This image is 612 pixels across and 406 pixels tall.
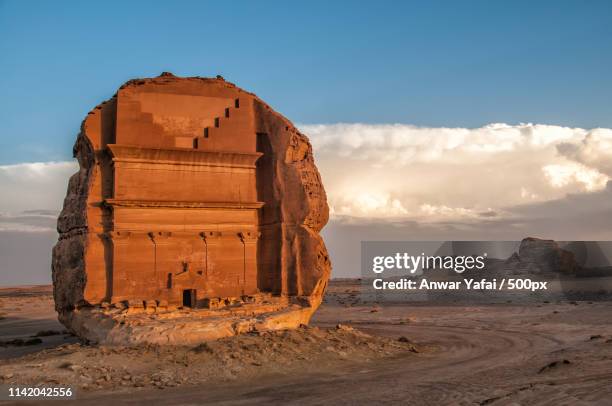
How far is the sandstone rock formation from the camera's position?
18734mm

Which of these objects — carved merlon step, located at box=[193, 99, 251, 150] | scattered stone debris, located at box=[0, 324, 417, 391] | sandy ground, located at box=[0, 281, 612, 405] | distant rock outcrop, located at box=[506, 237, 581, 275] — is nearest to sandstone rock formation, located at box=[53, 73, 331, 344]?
carved merlon step, located at box=[193, 99, 251, 150]

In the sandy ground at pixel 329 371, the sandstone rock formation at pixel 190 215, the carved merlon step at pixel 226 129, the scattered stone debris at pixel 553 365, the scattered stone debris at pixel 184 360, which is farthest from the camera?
the carved merlon step at pixel 226 129

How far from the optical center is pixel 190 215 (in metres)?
19.8

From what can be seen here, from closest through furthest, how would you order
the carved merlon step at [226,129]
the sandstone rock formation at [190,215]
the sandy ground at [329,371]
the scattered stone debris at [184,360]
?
the sandy ground at [329,371], the scattered stone debris at [184,360], the sandstone rock formation at [190,215], the carved merlon step at [226,129]

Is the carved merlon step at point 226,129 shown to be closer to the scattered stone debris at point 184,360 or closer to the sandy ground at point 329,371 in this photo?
the scattered stone debris at point 184,360

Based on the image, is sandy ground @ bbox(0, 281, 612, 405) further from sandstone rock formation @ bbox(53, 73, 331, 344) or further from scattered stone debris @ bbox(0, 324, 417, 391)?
sandstone rock formation @ bbox(53, 73, 331, 344)

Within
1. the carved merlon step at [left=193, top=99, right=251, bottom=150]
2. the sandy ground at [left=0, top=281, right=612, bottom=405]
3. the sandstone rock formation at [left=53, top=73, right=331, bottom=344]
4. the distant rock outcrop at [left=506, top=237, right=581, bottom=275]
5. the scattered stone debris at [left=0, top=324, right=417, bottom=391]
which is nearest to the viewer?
the sandy ground at [left=0, top=281, right=612, bottom=405]

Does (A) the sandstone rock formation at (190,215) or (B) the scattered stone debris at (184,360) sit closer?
(B) the scattered stone debris at (184,360)

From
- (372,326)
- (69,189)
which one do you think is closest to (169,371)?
(69,189)

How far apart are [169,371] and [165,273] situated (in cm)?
505

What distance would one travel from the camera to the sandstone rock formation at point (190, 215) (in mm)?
18734

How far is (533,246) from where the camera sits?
54.6 meters

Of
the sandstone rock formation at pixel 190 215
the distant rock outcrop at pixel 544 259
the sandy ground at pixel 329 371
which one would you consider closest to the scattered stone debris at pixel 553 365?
the sandy ground at pixel 329 371

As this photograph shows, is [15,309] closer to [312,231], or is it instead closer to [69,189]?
[69,189]
